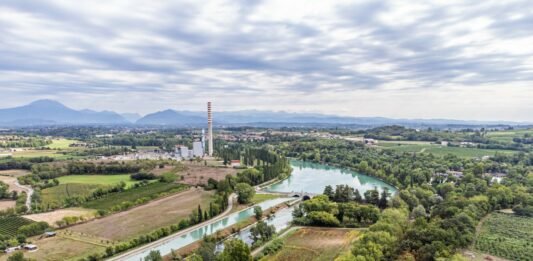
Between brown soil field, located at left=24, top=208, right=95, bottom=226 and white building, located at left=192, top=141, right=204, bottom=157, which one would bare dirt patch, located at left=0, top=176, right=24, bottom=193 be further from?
white building, located at left=192, top=141, right=204, bottom=157

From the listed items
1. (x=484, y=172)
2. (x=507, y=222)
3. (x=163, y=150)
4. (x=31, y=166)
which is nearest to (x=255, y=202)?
(x=507, y=222)

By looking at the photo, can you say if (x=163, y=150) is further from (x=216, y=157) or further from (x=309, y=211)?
(x=309, y=211)

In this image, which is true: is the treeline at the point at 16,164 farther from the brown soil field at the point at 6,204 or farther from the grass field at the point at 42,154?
the brown soil field at the point at 6,204

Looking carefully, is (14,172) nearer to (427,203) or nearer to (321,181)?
(321,181)

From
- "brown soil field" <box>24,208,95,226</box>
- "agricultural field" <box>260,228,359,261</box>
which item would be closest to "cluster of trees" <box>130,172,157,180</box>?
"brown soil field" <box>24,208,95,226</box>

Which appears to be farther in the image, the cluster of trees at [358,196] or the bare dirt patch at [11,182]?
the bare dirt patch at [11,182]

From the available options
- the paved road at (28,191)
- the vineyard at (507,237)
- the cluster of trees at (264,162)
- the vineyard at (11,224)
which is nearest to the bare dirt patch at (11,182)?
the paved road at (28,191)
